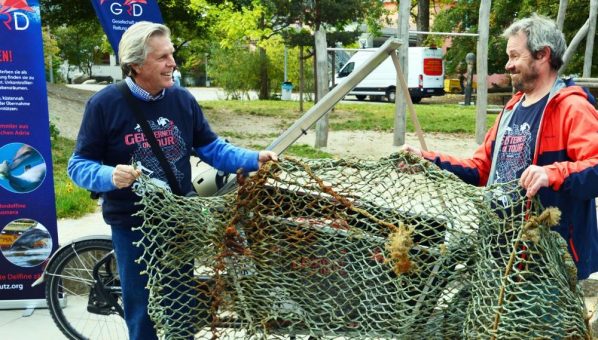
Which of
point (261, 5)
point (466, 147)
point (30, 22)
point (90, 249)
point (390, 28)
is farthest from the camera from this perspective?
point (390, 28)

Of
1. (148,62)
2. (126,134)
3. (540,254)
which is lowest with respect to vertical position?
(540,254)

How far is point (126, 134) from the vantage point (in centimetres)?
311

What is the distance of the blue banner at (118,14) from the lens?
250 inches

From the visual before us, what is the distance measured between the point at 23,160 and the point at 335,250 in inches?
119

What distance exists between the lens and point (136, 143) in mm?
3121

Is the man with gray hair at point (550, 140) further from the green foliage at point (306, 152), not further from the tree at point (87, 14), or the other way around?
the tree at point (87, 14)

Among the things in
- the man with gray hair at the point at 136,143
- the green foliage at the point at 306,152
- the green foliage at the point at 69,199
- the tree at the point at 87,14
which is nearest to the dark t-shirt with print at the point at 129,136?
the man with gray hair at the point at 136,143

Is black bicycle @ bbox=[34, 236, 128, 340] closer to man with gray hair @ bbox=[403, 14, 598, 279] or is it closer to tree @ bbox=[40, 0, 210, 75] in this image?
man with gray hair @ bbox=[403, 14, 598, 279]

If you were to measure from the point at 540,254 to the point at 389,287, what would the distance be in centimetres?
60

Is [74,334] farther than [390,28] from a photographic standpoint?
No

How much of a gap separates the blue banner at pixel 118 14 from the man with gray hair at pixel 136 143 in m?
3.35

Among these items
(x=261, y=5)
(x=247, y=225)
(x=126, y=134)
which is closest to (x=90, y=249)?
(x=126, y=134)

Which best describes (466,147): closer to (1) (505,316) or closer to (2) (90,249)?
(2) (90,249)

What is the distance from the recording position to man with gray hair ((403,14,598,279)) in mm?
2539
